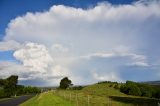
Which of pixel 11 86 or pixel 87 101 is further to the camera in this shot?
pixel 11 86

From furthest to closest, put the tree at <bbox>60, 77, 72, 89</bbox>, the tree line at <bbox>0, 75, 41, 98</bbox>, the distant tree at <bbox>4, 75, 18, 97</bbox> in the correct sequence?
1. the tree at <bbox>60, 77, 72, 89</bbox>
2. the distant tree at <bbox>4, 75, 18, 97</bbox>
3. the tree line at <bbox>0, 75, 41, 98</bbox>

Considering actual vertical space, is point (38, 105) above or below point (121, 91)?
below

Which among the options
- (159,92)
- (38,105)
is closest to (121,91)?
(159,92)

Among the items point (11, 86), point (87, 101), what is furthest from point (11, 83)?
point (87, 101)

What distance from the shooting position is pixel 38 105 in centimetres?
5275

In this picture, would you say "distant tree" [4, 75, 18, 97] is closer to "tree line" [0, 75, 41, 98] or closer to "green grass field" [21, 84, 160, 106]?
"tree line" [0, 75, 41, 98]

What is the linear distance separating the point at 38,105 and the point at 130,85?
2647 inches

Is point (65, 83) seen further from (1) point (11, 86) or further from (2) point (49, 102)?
(2) point (49, 102)

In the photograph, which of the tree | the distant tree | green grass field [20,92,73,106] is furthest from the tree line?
green grass field [20,92,73,106]

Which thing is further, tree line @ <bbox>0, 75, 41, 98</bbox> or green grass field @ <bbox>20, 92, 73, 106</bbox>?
tree line @ <bbox>0, 75, 41, 98</bbox>

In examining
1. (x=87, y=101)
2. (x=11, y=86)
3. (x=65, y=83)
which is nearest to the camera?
(x=87, y=101)

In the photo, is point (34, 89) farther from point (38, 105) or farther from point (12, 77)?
point (38, 105)

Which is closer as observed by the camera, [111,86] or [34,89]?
[111,86]

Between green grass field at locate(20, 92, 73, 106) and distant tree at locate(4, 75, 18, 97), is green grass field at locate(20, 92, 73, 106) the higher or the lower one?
the lower one
